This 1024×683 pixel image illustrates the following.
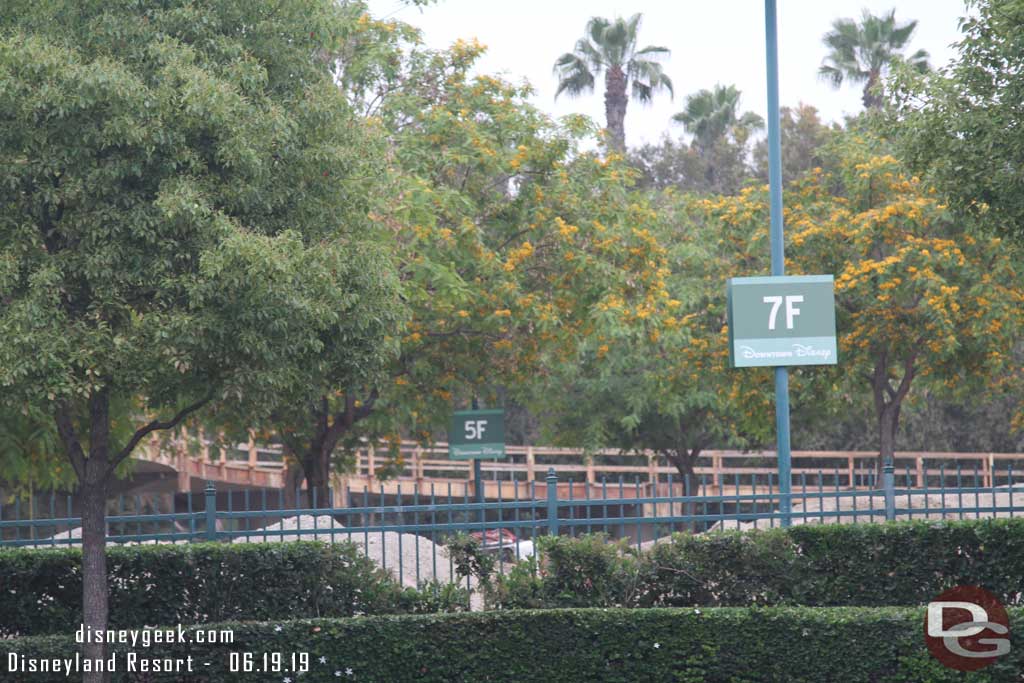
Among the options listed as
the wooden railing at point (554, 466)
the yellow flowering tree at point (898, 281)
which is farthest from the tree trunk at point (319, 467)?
the wooden railing at point (554, 466)

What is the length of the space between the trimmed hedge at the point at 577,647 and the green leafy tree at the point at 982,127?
14.4 ft

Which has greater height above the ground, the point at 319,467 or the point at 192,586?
the point at 319,467

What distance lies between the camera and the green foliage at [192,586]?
10609 mm

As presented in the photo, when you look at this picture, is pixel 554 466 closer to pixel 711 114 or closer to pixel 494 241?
pixel 494 241

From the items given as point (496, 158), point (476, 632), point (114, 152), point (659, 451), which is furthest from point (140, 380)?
point (659, 451)

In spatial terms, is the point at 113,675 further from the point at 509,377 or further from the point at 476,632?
the point at 509,377

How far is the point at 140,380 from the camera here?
29.7ft

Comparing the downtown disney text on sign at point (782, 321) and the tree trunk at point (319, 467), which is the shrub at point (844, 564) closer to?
the downtown disney text on sign at point (782, 321)

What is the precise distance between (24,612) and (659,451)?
80.4 feet

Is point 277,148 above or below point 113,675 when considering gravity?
above

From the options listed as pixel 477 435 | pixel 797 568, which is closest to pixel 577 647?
pixel 797 568

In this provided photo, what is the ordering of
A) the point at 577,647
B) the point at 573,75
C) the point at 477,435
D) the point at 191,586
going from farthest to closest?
the point at 573,75
the point at 477,435
the point at 191,586
the point at 577,647

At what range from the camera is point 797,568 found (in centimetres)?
1119

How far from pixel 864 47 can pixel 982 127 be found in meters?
29.3
